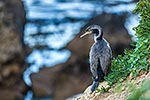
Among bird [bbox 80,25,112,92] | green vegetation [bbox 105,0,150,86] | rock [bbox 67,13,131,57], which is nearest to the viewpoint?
green vegetation [bbox 105,0,150,86]

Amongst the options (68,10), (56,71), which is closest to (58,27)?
(68,10)

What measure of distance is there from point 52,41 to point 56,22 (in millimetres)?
896

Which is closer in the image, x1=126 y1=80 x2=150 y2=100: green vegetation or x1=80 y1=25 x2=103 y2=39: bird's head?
x1=126 y1=80 x2=150 y2=100: green vegetation

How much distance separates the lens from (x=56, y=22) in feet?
53.0

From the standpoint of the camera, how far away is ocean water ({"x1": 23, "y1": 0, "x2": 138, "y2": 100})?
14945 millimetres

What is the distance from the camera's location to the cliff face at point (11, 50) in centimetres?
1218

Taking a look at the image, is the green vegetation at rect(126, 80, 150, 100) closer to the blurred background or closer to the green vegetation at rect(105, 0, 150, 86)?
the green vegetation at rect(105, 0, 150, 86)

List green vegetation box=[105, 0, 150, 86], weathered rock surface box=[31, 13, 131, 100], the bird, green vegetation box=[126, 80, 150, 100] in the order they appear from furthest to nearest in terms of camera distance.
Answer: weathered rock surface box=[31, 13, 131, 100] → the bird → green vegetation box=[105, 0, 150, 86] → green vegetation box=[126, 80, 150, 100]

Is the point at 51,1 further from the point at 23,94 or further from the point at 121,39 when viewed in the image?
the point at 23,94

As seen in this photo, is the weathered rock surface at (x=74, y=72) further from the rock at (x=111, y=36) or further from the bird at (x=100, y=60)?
the bird at (x=100, y=60)

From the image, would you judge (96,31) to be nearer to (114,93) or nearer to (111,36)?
(114,93)

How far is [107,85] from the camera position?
4.66 m

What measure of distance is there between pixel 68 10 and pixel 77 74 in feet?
8.58

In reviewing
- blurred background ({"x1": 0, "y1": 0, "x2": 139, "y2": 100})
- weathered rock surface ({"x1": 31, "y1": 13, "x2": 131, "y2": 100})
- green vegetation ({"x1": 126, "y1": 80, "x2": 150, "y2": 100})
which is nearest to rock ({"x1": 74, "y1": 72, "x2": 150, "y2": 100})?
green vegetation ({"x1": 126, "y1": 80, "x2": 150, "y2": 100})
